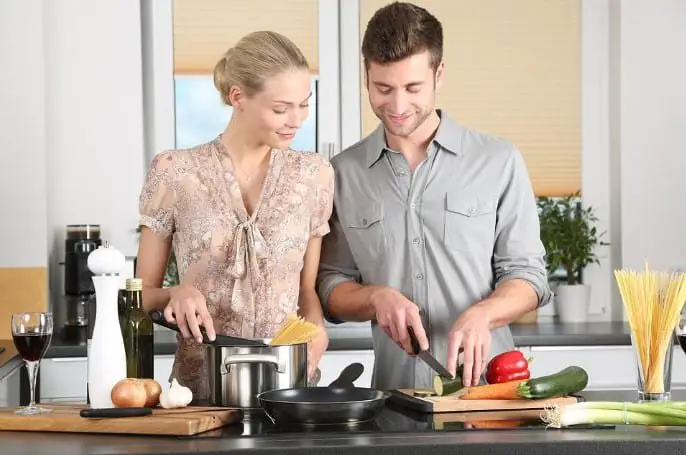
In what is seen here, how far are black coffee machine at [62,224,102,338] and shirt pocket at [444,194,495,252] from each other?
2.10 meters

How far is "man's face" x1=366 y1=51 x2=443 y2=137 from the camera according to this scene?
8.30 ft

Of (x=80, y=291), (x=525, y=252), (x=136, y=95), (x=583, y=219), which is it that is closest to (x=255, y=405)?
(x=525, y=252)

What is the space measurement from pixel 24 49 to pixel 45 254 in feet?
2.69

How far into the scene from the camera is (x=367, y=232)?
2752 mm

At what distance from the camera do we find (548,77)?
4930 mm

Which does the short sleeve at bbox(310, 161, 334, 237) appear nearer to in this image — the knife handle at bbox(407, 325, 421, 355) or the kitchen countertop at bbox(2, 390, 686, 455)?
the knife handle at bbox(407, 325, 421, 355)

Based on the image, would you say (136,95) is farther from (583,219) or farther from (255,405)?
(255,405)

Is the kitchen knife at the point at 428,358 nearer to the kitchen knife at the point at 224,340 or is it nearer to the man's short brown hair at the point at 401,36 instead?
the kitchen knife at the point at 224,340

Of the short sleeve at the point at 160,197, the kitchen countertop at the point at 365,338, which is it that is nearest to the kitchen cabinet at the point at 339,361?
the kitchen countertop at the point at 365,338

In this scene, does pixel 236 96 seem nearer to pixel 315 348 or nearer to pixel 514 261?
pixel 315 348

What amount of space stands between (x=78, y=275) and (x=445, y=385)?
2.51 metres

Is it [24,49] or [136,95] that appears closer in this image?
[24,49]

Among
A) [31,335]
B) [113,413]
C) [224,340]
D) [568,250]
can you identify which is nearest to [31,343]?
[31,335]

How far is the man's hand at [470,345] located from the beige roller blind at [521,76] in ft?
8.25
